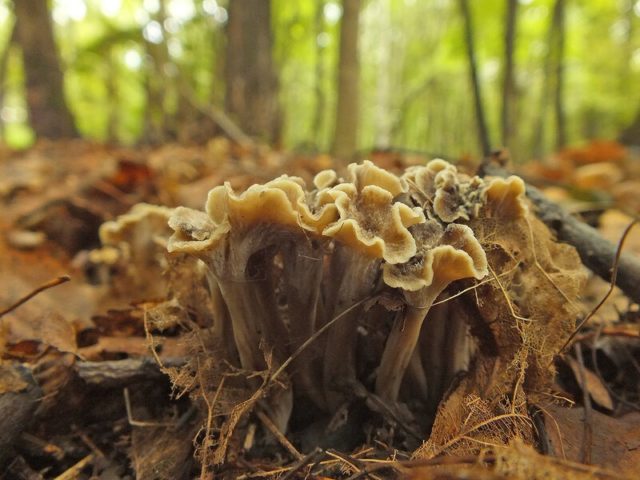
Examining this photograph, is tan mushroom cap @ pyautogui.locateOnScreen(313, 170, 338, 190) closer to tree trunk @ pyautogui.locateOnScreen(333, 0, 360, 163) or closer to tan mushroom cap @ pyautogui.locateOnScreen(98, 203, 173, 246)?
tan mushroom cap @ pyautogui.locateOnScreen(98, 203, 173, 246)

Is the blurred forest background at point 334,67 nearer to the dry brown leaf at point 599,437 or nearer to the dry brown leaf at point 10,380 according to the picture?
the dry brown leaf at point 599,437

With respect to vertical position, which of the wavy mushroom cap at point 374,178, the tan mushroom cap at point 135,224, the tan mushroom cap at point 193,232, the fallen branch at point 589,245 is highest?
the wavy mushroom cap at point 374,178

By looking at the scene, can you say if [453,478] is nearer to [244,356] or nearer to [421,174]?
[244,356]

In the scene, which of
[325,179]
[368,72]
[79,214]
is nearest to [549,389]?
[325,179]

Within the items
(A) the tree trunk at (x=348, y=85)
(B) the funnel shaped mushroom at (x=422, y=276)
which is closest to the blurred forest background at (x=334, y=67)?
(A) the tree trunk at (x=348, y=85)

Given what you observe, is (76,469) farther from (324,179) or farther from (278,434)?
(324,179)

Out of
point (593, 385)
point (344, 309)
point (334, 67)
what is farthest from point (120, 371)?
point (334, 67)
